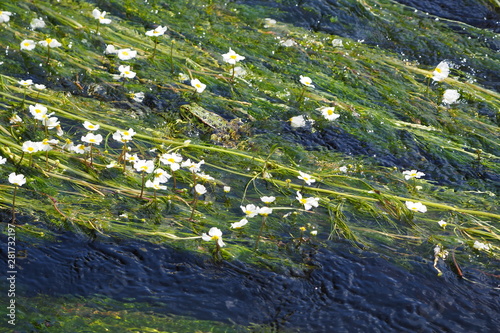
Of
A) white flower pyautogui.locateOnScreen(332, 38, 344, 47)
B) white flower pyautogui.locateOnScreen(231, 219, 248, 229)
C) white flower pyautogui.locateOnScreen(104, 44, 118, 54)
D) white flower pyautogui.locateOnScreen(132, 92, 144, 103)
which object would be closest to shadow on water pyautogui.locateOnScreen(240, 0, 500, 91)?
white flower pyautogui.locateOnScreen(332, 38, 344, 47)

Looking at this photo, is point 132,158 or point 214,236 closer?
point 214,236

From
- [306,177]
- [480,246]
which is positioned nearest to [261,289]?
[306,177]

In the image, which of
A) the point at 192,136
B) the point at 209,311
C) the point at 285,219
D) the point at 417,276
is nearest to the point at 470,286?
the point at 417,276

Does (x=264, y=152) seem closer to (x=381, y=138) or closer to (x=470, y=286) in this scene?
(x=381, y=138)

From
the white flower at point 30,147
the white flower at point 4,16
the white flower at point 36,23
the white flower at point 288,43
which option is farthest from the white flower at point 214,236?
the white flower at point 288,43

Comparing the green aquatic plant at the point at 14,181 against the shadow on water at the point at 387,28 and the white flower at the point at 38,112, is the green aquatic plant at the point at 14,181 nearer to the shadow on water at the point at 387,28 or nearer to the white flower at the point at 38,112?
the white flower at the point at 38,112

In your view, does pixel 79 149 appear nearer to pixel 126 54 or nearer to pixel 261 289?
pixel 261 289
